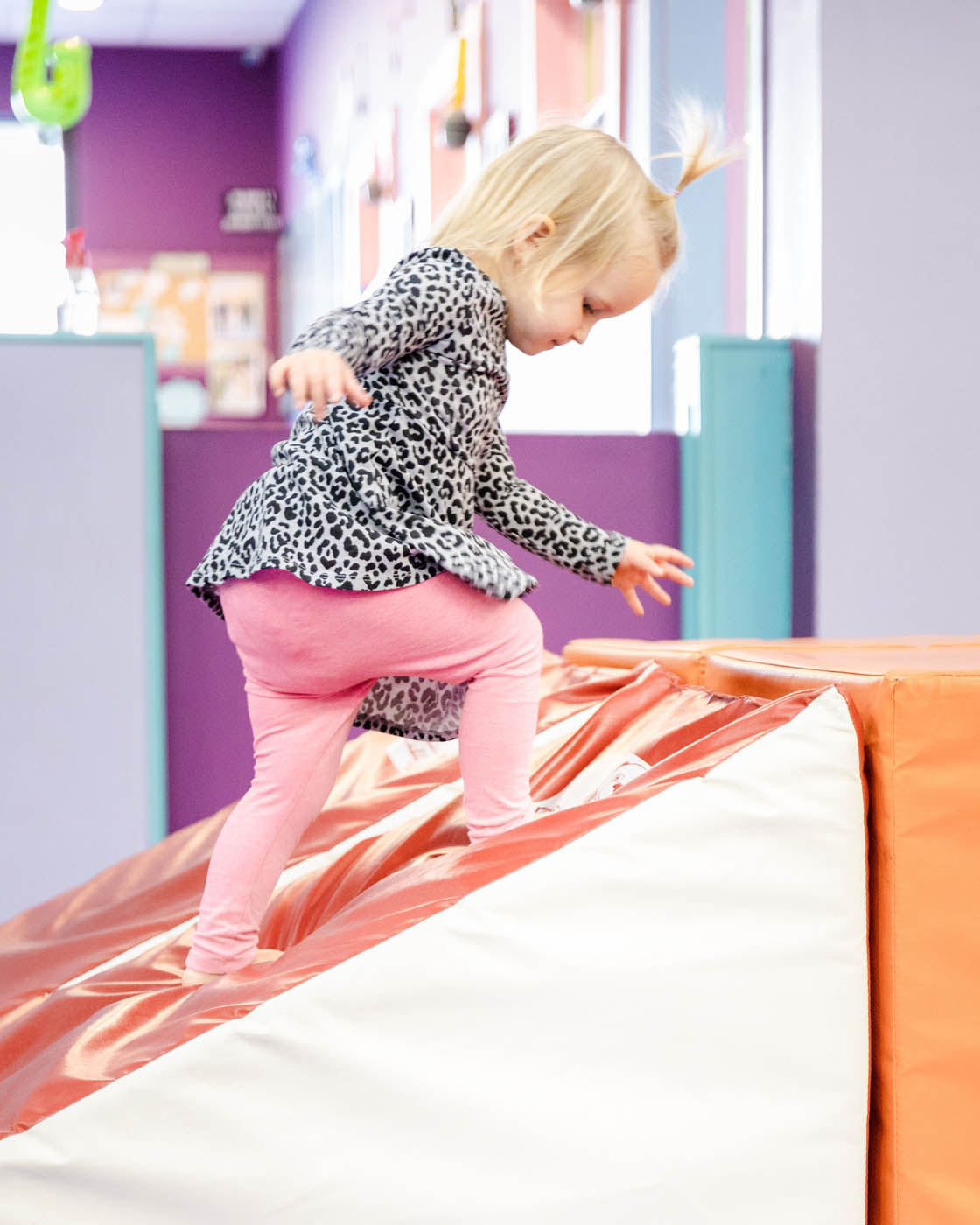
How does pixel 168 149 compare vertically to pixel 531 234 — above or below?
above

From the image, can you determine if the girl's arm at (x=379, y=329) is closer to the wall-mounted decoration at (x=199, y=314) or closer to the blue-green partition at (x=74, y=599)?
the blue-green partition at (x=74, y=599)

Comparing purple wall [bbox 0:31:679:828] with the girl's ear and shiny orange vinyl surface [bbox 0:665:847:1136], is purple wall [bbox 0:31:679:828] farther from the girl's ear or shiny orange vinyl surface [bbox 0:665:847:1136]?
the girl's ear

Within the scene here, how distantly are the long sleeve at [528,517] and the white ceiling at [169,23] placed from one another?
5.13 metres

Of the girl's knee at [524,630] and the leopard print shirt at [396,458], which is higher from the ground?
the leopard print shirt at [396,458]

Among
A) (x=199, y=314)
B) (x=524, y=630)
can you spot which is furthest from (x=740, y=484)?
(x=199, y=314)

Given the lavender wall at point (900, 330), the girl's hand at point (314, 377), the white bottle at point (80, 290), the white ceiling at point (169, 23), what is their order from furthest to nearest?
1. the white ceiling at point (169, 23)
2. the white bottle at point (80, 290)
3. the lavender wall at point (900, 330)
4. the girl's hand at point (314, 377)

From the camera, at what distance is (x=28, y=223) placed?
633cm

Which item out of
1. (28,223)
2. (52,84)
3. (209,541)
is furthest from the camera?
(28,223)

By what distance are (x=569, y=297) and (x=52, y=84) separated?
116 inches

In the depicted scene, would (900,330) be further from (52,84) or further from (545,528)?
(52,84)

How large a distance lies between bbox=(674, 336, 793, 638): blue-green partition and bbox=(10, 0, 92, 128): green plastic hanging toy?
194cm

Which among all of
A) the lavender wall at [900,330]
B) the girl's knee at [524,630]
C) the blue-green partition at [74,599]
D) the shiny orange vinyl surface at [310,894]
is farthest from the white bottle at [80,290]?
the girl's knee at [524,630]

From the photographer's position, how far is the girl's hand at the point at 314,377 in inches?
37.4

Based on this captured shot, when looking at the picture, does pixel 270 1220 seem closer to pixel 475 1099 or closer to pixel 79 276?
pixel 475 1099
